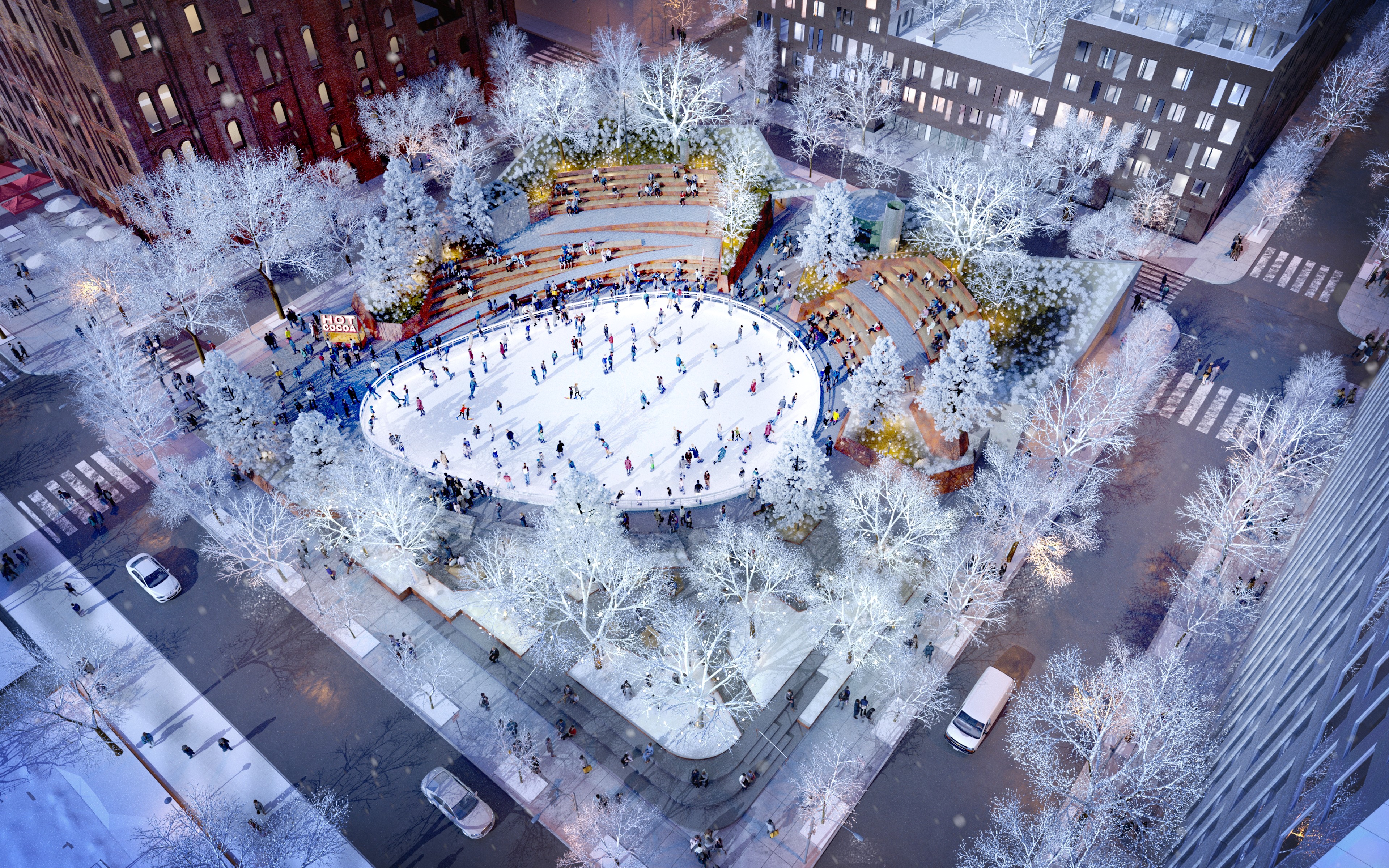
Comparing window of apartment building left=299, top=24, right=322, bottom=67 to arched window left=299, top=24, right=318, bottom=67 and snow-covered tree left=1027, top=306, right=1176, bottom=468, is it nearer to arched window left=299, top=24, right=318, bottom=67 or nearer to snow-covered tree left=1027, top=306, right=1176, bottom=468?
arched window left=299, top=24, right=318, bottom=67

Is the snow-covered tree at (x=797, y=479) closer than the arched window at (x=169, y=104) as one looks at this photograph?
Yes

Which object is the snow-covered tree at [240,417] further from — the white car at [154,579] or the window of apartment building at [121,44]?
the window of apartment building at [121,44]

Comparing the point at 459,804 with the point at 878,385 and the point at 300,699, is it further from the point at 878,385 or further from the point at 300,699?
the point at 878,385

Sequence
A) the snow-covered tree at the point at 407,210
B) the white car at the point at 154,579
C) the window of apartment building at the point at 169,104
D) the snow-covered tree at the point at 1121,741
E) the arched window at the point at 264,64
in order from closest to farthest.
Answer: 1. the snow-covered tree at the point at 1121,741
2. the white car at the point at 154,579
3. the snow-covered tree at the point at 407,210
4. the window of apartment building at the point at 169,104
5. the arched window at the point at 264,64

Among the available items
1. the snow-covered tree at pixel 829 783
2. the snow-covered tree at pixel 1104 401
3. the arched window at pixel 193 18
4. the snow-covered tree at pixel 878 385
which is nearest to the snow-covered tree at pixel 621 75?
the arched window at pixel 193 18

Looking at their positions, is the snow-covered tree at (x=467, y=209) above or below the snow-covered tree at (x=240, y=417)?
above

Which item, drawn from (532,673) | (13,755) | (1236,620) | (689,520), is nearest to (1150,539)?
(1236,620)

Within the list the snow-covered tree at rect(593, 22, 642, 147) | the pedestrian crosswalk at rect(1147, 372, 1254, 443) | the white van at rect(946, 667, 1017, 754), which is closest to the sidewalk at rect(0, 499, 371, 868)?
the white van at rect(946, 667, 1017, 754)
